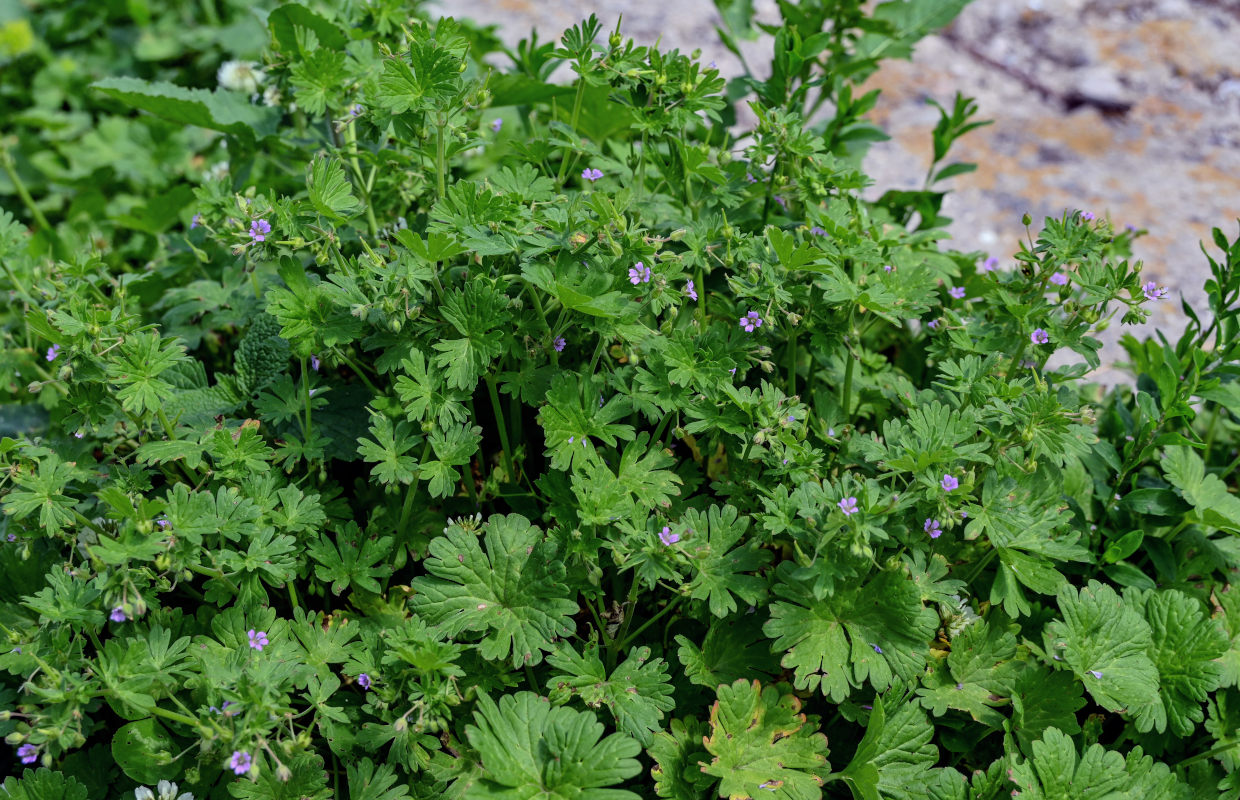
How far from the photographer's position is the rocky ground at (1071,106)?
4.41 m

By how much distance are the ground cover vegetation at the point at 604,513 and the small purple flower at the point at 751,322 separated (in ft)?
0.05

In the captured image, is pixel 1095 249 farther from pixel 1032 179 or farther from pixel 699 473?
pixel 1032 179

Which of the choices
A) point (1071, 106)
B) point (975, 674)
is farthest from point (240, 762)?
point (1071, 106)

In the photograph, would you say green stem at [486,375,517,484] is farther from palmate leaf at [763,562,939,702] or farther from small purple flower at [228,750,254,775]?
small purple flower at [228,750,254,775]

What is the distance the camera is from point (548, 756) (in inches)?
82.7

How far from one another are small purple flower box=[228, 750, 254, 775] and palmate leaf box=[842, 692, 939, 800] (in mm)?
1331

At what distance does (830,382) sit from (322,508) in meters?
1.54

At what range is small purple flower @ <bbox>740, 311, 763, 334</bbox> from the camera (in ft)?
7.99

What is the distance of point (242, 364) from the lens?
2.75m

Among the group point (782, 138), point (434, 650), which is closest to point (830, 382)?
point (782, 138)

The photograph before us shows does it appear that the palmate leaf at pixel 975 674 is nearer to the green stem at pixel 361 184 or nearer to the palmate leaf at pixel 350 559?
the palmate leaf at pixel 350 559

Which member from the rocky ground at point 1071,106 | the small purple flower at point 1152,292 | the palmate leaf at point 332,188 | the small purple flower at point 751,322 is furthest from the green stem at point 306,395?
the rocky ground at point 1071,106

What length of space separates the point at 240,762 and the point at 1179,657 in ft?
7.52

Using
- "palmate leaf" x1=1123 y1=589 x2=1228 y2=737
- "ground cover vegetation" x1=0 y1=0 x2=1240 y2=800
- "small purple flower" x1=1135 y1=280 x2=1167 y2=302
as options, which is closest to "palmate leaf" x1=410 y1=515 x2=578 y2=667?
"ground cover vegetation" x1=0 y1=0 x2=1240 y2=800
